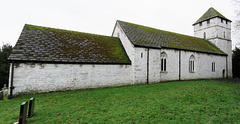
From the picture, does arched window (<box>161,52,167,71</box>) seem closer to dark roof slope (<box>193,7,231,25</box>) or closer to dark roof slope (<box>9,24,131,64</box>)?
dark roof slope (<box>9,24,131,64</box>)

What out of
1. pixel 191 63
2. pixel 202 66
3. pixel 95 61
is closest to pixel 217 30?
pixel 202 66

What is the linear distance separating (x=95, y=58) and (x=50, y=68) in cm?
482

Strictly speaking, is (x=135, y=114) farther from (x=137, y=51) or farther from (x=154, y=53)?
(x=154, y=53)

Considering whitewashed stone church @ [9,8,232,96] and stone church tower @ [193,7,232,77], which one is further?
stone church tower @ [193,7,232,77]

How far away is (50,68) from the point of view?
11.6m

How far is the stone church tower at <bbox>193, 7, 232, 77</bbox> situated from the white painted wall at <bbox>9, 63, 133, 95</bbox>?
25.4 m

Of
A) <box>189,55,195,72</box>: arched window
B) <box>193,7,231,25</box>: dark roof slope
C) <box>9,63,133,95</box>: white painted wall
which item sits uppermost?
<box>193,7,231,25</box>: dark roof slope

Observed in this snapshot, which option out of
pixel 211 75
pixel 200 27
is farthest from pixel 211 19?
pixel 211 75

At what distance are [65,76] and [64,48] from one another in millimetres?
3454

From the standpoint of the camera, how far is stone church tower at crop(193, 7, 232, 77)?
87.8ft

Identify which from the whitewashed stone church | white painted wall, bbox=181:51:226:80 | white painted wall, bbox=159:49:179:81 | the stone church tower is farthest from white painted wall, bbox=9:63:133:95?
the stone church tower

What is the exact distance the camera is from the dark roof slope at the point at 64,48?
11.4 meters

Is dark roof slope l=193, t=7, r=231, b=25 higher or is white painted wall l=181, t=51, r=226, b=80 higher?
dark roof slope l=193, t=7, r=231, b=25

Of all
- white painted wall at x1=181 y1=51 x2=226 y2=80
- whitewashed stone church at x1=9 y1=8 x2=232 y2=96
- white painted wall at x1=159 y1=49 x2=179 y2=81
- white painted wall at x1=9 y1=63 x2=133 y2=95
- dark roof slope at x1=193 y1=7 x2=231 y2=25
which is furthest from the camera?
dark roof slope at x1=193 y1=7 x2=231 y2=25
